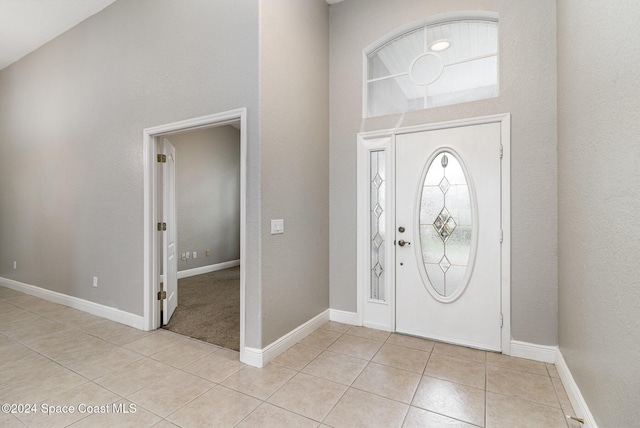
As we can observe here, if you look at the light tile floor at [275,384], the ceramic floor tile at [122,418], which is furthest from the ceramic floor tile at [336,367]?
the ceramic floor tile at [122,418]

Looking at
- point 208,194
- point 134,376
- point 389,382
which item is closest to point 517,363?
point 389,382

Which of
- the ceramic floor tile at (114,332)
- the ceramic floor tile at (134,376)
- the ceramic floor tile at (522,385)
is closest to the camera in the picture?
the ceramic floor tile at (522,385)

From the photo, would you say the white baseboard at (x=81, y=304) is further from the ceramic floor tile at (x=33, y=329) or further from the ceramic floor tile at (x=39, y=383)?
the ceramic floor tile at (x=39, y=383)

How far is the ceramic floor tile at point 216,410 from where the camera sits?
1763 mm

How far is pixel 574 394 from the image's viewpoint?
6.12ft

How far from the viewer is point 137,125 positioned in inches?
126

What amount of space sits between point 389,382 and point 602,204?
171 cm

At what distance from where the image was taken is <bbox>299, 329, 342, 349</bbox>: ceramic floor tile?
2.80 meters

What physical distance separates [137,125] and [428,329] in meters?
3.67

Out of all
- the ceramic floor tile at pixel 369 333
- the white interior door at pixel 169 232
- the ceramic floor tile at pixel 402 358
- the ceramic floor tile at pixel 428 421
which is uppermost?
the white interior door at pixel 169 232

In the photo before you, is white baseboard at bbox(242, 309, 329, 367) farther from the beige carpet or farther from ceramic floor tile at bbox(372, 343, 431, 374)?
ceramic floor tile at bbox(372, 343, 431, 374)

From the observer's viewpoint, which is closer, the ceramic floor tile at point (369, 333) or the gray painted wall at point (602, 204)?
the gray painted wall at point (602, 204)

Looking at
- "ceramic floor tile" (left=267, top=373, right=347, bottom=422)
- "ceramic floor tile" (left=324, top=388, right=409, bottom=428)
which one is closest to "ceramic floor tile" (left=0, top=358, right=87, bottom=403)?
"ceramic floor tile" (left=267, top=373, right=347, bottom=422)

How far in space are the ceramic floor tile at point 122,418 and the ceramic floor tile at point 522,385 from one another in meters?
2.23
